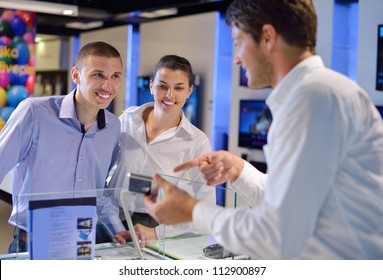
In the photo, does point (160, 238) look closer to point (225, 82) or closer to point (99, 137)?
point (99, 137)

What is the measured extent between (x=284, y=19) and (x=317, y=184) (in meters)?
0.49

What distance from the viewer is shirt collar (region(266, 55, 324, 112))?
144cm

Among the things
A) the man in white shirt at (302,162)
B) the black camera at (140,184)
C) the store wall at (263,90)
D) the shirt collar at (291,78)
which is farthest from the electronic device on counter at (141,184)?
the store wall at (263,90)

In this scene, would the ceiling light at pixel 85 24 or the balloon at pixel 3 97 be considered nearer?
the balloon at pixel 3 97

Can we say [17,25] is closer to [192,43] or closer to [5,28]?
[5,28]

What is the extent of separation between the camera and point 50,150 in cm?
257

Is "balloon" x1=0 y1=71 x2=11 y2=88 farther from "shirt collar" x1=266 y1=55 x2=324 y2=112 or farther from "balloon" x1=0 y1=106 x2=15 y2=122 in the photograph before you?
"shirt collar" x1=266 y1=55 x2=324 y2=112

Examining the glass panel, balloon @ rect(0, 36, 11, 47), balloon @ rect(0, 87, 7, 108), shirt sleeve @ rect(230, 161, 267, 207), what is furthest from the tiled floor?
shirt sleeve @ rect(230, 161, 267, 207)

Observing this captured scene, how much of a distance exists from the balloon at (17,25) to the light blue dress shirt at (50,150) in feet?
18.8

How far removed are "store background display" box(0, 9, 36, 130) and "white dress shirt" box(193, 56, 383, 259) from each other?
6.83 m

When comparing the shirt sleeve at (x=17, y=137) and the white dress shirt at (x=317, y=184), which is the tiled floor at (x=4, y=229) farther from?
the white dress shirt at (x=317, y=184)

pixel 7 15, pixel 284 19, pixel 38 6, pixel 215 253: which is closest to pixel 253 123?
pixel 38 6

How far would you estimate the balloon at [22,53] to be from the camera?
782cm

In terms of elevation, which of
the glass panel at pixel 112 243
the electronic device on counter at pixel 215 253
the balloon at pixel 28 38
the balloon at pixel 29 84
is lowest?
the electronic device on counter at pixel 215 253
